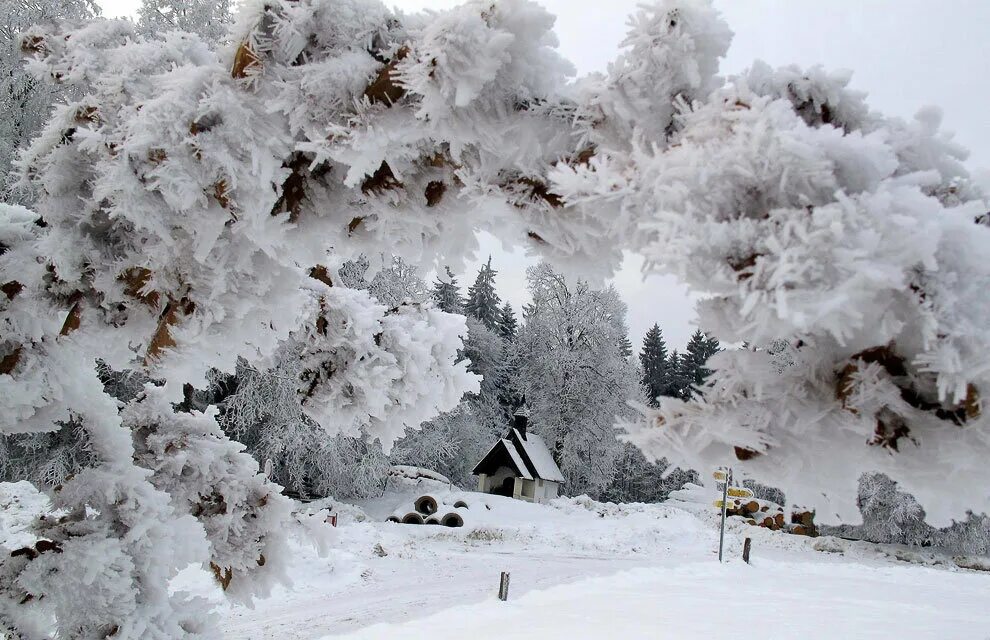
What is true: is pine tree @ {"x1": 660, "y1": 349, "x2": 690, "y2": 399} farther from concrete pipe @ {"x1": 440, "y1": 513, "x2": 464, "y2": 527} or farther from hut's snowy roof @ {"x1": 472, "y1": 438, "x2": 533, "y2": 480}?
concrete pipe @ {"x1": 440, "y1": 513, "x2": 464, "y2": 527}

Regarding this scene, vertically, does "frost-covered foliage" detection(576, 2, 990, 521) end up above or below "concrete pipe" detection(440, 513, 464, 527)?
above

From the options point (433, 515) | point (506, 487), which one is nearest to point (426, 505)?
point (433, 515)

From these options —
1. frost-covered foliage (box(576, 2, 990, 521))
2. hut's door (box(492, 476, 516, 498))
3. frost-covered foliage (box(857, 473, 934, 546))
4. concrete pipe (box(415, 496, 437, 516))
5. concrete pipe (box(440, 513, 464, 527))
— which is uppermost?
frost-covered foliage (box(576, 2, 990, 521))

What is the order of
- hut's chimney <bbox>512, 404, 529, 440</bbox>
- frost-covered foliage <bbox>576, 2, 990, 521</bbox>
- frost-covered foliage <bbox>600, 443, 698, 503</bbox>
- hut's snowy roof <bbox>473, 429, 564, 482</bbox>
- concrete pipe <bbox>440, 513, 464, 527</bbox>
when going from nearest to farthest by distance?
frost-covered foliage <bbox>576, 2, 990, 521</bbox>, concrete pipe <bbox>440, 513, 464, 527</bbox>, hut's snowy roof <bbox>473, 429, 564, 482</bbox>, hut's chimney <bbox>512, 404, 529, 440</bbox>, frost-covered foliage <bbox>600, 443, 698, 503</bbox>

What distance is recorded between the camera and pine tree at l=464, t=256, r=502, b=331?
141 ft

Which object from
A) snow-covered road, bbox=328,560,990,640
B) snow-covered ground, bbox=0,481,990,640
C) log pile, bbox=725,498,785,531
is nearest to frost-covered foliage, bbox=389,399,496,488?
snow-covered ground, bbox=0,481,990,640

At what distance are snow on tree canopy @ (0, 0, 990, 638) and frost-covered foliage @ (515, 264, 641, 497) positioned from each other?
96.9 feet

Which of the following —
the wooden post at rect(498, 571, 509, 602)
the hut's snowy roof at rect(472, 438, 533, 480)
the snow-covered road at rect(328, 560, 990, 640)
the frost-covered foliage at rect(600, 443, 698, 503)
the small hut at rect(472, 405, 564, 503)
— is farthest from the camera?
the frost-covered foliage at rect(600, 443, 698, 503)

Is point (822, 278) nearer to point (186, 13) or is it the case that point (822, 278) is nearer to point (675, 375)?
point (186, 13)

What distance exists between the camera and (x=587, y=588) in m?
11.5

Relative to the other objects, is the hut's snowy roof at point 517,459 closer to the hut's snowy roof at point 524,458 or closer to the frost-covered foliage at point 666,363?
the hut's snowy roof at point 524,458

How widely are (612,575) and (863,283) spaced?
1344 cm

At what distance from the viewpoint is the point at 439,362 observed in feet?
11.7

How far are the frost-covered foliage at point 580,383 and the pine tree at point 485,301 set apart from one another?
354 inches
